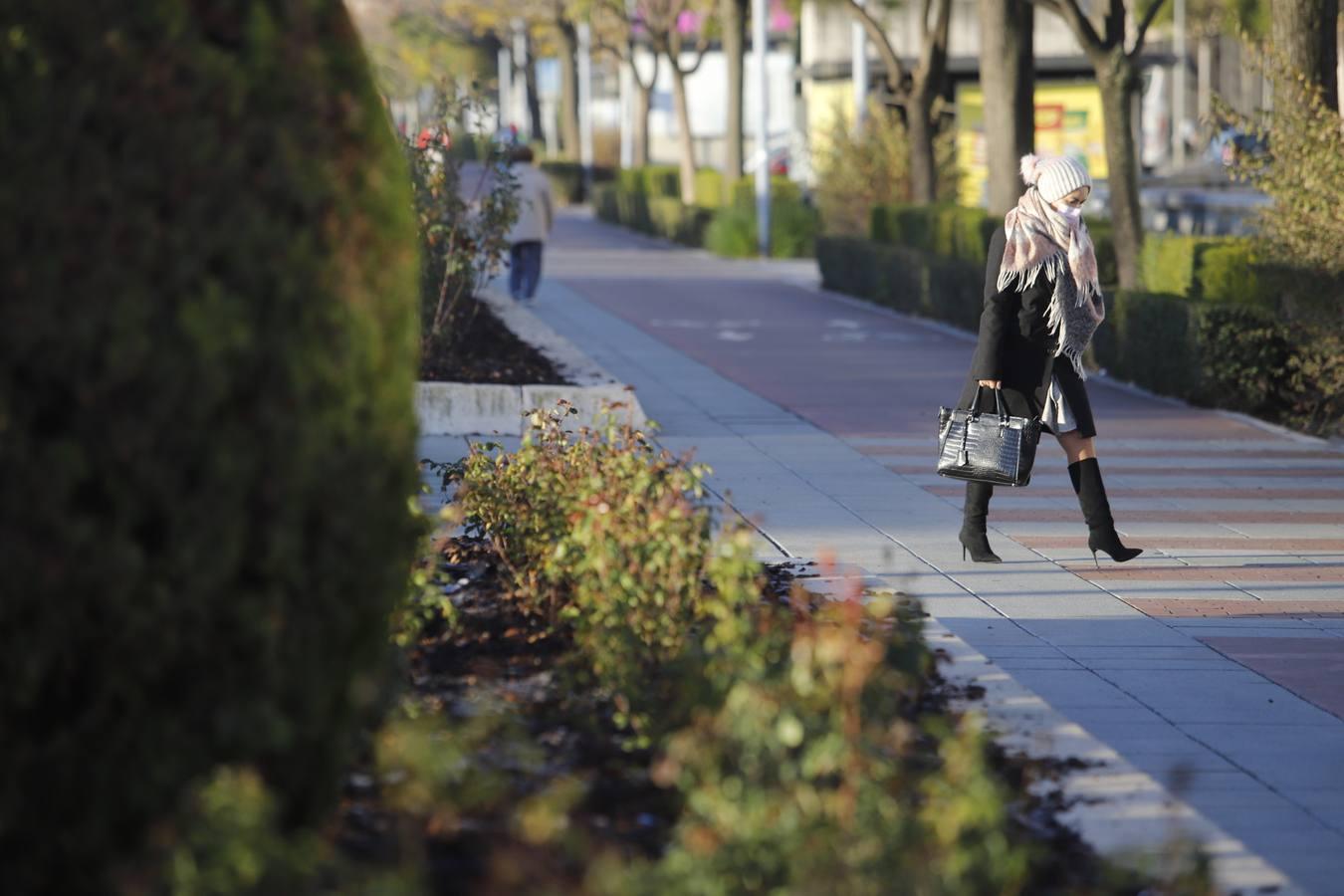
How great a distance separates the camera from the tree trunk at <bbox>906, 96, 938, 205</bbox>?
1026 inches

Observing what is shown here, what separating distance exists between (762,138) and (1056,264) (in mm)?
23932

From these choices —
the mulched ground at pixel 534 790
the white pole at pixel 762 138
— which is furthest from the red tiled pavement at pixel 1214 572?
the white pole at pixel 762 138

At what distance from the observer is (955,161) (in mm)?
29891

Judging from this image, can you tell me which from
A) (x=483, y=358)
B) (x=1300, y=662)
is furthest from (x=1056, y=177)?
(x=483, y=358)

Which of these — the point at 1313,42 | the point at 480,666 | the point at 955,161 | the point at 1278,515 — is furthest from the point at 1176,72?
the point at 480,666

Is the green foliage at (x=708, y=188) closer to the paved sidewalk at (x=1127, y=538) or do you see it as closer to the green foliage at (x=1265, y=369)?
the paved sidewalk at (x=1127, y=538)

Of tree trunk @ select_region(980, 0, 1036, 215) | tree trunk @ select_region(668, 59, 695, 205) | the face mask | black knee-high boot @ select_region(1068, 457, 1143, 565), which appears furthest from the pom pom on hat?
tree trunk @ select_region(668, 59, 695, 205)

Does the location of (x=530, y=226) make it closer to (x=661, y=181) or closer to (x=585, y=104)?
(x=661, y=181)

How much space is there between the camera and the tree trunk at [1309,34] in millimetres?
14680

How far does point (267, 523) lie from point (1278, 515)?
7.82 m

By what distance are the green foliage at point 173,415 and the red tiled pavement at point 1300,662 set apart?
12.9ft

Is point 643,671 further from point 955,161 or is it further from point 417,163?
point 955,161

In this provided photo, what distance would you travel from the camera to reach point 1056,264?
835cm

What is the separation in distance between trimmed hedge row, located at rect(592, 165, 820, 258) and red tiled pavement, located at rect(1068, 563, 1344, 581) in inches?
846
